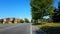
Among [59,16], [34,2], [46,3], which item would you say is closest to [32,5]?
[34,2]

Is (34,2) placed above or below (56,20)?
above

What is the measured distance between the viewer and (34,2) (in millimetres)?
56750

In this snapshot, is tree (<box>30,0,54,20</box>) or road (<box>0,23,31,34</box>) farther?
tree (<box>30,0,54,20</box>)

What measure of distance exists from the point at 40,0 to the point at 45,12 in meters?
4.86

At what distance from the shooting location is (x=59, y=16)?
78500mm

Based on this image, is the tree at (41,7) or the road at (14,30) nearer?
the road at (14,30)

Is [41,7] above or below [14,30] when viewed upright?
above

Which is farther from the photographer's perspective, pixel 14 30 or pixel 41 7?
pixel 41 7

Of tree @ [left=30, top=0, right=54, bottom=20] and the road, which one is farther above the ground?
tree @ [left=30, top=0, right=54, bottom=20]

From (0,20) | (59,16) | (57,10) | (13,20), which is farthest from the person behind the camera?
(13,20)

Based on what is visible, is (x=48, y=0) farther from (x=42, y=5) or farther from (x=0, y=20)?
(x=0, y=20)

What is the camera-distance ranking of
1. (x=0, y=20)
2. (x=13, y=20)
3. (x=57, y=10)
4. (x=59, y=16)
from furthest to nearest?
(x=13, y=20), (x=0, y=20), (x=57, y=10), (x=59, y=16)

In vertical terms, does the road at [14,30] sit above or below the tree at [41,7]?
below

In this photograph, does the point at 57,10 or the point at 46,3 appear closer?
the point at 46,3
